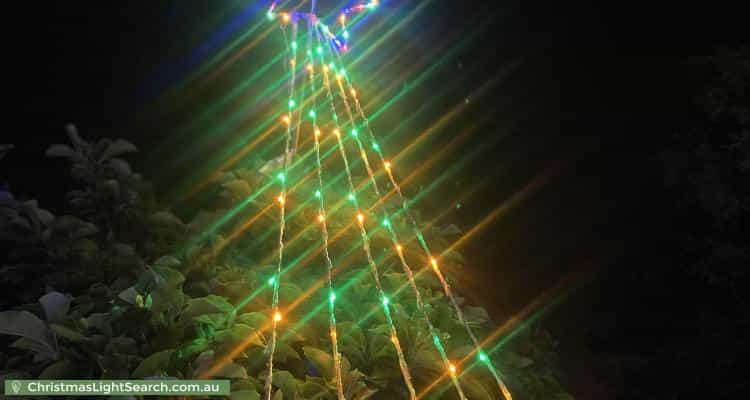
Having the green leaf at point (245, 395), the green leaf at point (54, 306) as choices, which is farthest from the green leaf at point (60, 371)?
the green leaf at point (245, 395)

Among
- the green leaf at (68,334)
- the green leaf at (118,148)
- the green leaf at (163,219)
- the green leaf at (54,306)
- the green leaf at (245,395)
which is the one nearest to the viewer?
the green leaf at (245,395)

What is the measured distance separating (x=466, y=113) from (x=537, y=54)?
1.09 meters

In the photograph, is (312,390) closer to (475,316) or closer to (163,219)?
(475,316)

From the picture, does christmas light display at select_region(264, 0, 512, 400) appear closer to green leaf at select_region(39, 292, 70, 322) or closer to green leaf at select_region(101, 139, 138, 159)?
green leaf at select_region(39, 292, 70, 322)

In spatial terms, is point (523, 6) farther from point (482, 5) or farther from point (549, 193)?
point (549, 193)

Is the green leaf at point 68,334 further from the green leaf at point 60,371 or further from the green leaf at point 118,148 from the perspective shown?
the green leaf at point 118,148

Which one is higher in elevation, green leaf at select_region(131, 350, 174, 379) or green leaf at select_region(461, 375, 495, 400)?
green leaf at select_region(131, 350, 174, 379)

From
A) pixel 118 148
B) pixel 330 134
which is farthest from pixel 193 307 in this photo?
pixel 330 134

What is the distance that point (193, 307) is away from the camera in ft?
6.39

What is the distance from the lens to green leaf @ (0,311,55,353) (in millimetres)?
1753

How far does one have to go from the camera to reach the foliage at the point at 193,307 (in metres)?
1.83

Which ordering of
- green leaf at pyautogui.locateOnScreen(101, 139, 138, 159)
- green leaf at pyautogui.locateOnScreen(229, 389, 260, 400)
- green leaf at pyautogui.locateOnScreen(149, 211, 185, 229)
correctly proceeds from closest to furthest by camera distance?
1. green leaf at pyautogui.locateOnScreen(229, 389, 260, 400)
2. green leaf at pyautogui.locateOnScreen(149, 211, 185, 229)
3. green leaf at pyautogui.locateOnScreen(101, 139, 138, 159)

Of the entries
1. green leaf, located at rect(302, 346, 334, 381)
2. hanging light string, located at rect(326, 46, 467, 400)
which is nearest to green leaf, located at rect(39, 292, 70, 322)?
green leaf, located at rect(302, 346, 334, 381)

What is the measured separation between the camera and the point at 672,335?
5.46m
